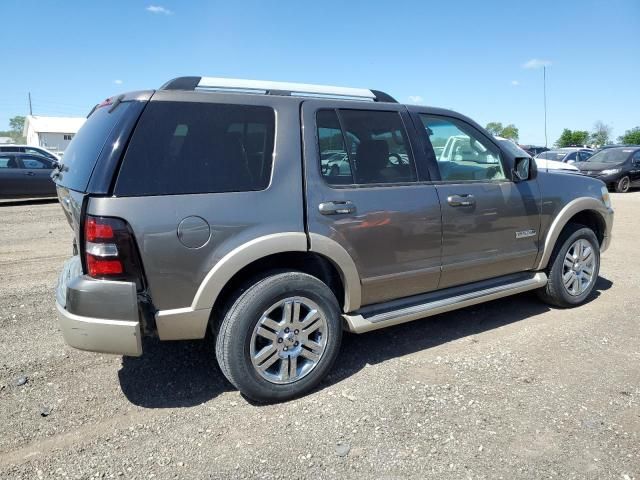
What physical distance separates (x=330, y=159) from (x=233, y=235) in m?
0.87

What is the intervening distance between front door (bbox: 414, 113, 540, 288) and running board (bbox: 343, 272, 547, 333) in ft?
0.38

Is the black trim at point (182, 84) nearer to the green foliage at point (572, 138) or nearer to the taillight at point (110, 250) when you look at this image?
the taillight at point (110, 250)

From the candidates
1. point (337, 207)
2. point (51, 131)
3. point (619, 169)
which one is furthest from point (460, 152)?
point (51, 131)

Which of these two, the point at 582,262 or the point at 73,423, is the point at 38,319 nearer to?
the point at 73,423

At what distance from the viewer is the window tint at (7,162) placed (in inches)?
489

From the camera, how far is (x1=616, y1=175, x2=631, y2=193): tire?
1662cm

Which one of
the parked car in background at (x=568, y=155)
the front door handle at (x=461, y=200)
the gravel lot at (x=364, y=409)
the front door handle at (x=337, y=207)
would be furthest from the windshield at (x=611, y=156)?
the front door handle at (x=337, y=207)

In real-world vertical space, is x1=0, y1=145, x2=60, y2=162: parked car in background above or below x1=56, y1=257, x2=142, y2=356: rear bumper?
above

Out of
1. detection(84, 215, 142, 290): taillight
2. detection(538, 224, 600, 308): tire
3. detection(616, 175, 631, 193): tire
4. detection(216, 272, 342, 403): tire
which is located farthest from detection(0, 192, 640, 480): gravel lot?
detection(616, 175, 631, 193): tire

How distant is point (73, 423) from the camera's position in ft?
9.51

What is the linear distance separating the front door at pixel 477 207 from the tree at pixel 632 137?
176 ft

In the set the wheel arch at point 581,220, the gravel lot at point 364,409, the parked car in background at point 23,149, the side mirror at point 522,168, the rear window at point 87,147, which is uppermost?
the parked car in background at point 23,149

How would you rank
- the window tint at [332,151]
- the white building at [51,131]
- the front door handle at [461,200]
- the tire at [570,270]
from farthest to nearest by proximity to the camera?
the white building at [51,131] → the tire at [570,270] → the front door handle at [461,200] → the window tint at [332,151]

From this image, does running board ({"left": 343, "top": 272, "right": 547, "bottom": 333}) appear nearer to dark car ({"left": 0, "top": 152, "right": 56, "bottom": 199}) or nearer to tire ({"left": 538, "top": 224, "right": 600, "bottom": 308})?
tire ({"left": 538, "top": 224, "right": 600, "bottom": 308})
